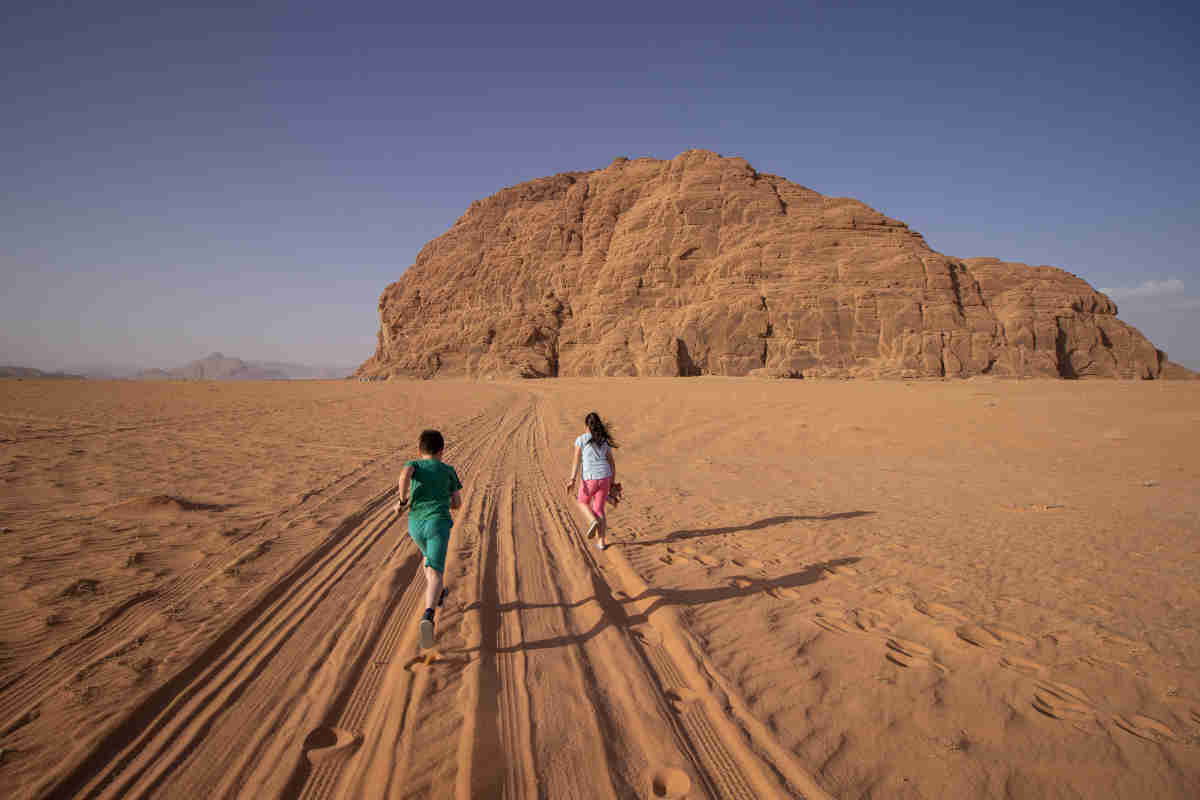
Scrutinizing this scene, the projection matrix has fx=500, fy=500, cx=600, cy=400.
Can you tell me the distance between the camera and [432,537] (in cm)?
393

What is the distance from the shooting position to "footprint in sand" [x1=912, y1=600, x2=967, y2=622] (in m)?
Answer: 4.29

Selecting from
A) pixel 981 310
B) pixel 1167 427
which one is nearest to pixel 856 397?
pixel 1167 427

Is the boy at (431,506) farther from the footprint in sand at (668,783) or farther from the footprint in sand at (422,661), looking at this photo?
the footprint in sand at (668,783)

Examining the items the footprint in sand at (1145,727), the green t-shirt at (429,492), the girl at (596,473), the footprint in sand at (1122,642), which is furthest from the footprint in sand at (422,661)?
the footprint in sand at (1122,642)

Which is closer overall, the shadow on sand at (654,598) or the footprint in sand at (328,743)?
the footprint in sand at (328,743)

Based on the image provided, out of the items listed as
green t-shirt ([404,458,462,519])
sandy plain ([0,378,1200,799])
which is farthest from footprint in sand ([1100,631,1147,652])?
green t-shirt ([404,458,462,519])

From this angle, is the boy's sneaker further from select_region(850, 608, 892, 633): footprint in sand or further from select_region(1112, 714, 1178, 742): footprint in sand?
select_region(1112, 714, 1178, 742): footprint in sand

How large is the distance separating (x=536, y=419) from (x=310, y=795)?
58.1ft

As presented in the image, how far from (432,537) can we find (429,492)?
36cm


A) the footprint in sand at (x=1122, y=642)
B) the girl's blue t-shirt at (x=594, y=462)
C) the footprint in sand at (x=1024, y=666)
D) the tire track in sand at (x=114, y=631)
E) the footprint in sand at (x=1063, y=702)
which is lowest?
the footprint in sand at (x=1063, y=702)

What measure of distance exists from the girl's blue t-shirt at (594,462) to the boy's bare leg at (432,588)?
8.07 ft

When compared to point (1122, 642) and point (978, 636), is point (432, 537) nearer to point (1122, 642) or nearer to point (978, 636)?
point (978, 636)

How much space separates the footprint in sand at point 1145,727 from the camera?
9.27 ft

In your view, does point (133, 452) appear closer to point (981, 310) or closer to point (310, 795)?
point (310, 795)
